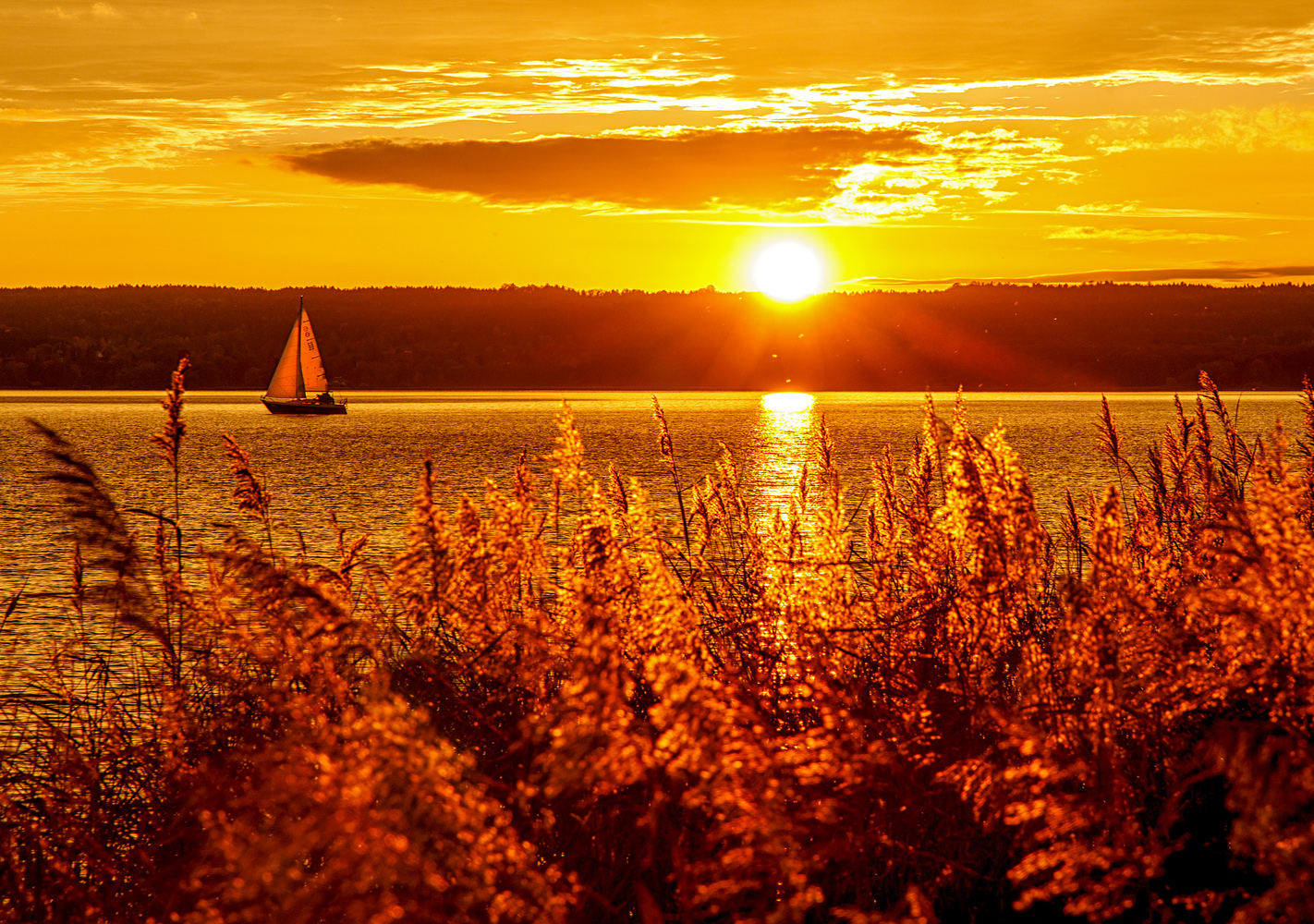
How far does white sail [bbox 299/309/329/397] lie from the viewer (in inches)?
3334

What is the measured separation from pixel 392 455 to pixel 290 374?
2809cm

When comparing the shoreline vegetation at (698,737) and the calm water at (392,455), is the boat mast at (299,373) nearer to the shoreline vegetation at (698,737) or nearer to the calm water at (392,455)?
the calm water at (392,455)

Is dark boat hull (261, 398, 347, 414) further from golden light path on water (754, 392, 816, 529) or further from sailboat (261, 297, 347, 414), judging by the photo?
golden light path on water (754, 392, 816, 529)

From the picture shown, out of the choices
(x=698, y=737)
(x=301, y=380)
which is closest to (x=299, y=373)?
(x=301, y=380)

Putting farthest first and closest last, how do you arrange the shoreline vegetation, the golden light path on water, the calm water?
the calm water → the golden light path on water → the shoreline vegetation

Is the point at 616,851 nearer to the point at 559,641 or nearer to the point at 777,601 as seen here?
the point at 559,641

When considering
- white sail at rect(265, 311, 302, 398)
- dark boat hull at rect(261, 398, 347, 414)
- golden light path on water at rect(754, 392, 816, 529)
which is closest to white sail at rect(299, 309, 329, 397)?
white sail at rect(265, 311, 302, 398)

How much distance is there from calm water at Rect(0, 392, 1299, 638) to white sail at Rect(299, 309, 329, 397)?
348cm

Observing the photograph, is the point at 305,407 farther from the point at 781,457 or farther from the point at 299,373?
the point at 781,457

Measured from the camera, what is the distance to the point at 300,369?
86562 mm

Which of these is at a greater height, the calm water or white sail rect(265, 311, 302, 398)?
white sail rect(265, 311, 302, 398)

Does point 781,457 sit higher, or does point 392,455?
point 781,457

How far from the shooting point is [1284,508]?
14.2 feet

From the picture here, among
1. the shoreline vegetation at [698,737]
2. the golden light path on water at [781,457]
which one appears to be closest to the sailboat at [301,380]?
the golden light path on water at [781,457]
